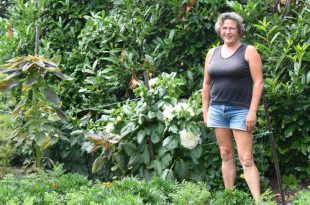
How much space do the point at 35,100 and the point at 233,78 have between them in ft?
6.38

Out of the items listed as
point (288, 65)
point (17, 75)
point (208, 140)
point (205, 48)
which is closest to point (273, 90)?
point (288, 65)

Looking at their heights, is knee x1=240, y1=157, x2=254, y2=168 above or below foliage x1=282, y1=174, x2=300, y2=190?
above

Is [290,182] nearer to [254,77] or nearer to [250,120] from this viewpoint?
[250,120]

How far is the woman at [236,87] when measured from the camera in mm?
3789

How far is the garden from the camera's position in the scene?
4.62m

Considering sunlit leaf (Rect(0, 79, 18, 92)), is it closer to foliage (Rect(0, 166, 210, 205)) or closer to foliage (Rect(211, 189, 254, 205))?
foliage (Rect(0, 166, 210, 205))

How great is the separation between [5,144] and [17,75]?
1030mm

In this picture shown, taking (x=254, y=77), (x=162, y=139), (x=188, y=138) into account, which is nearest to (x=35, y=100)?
(x=162, y=139)

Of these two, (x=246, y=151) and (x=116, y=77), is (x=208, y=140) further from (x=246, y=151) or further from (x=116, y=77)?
(x=116, y=77)

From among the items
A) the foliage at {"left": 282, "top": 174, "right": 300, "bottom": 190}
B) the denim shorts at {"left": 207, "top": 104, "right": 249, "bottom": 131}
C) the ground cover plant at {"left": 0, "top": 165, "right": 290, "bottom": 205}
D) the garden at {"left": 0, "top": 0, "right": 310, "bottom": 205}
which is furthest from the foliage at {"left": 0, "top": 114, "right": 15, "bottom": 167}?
the foliage at {"left": 282, "top": 174, "right": 300, "bottom": 190}

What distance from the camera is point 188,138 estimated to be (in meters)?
4.48

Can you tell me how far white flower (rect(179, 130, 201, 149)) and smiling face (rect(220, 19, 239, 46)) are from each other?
0.97m

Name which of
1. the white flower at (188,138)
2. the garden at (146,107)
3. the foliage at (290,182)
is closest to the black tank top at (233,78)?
the garden at (146,107)

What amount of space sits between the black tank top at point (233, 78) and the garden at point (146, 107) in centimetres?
38
